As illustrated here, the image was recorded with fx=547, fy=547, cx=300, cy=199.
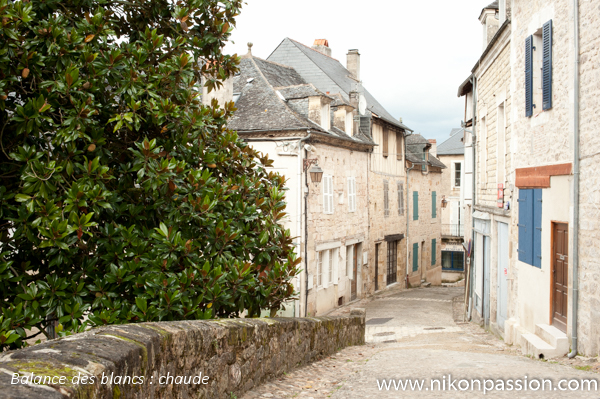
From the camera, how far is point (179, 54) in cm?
534

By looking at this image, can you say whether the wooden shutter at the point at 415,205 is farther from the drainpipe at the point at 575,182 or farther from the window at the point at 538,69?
the drainpipe at the point at 575,182

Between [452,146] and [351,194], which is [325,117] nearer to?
[351,194]

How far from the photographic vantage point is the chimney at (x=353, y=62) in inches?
1101

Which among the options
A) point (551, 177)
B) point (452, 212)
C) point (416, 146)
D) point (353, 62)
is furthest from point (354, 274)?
point (452, 212)

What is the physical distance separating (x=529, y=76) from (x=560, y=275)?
11.0 feet

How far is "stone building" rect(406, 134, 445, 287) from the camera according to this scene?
88.6ft

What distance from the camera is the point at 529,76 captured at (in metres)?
9.16

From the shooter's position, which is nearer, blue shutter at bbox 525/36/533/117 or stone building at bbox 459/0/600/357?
stone building at bbox 459/0/600/357

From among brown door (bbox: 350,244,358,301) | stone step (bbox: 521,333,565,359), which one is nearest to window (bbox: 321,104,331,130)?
brown door (bbox: 350,244,358,301)

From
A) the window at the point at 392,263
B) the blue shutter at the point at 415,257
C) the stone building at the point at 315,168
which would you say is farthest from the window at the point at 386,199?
the blue shutter at the point at 415,257

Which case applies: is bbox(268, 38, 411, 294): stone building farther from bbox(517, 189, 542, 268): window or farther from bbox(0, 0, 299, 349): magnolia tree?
bbox(0, 0, 299, 349): magnolia tree

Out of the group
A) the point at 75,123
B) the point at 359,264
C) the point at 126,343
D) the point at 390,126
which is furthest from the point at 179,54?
the point at 390,126

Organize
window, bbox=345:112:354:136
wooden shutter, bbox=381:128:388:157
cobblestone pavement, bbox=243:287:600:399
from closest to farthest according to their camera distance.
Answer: cobblestone pavement, bbox=243:287:600:399
window, bbox=345:112:354:136
wooden shutter, bbox=381:128:388:157

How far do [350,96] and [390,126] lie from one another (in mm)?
3275
